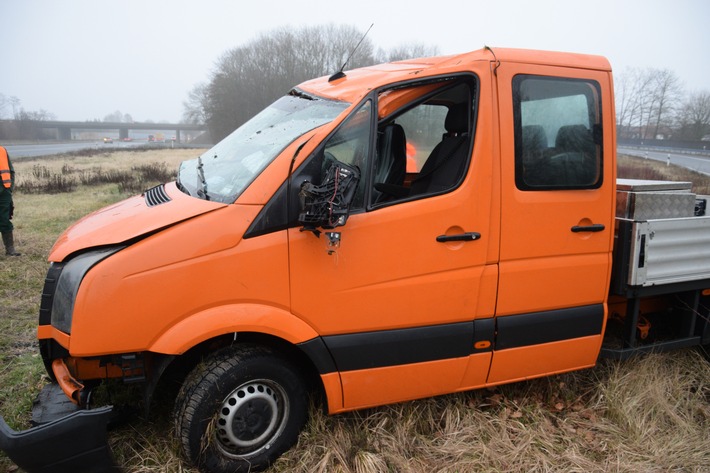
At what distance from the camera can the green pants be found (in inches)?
304

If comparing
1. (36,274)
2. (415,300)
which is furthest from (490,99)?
(36,274)

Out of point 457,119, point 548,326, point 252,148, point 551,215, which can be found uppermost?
point 457,119

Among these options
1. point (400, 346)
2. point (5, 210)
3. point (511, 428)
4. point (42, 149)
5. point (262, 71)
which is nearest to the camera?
point (400, 346)

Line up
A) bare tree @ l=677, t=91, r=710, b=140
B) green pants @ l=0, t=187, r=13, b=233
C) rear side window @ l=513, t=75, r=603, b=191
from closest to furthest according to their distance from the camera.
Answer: rear side window @ l=513, t=75, r=603, b=191 < green pants @ l=0, t=187, r=13, b=233 < bare tree @ l=677, t=91, r=710, b=140

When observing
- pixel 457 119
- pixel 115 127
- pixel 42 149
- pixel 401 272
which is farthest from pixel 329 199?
pixel 115 127

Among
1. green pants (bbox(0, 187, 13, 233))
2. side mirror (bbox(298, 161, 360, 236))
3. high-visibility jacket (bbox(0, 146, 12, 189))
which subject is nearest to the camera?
side mirror (bbox(298, 161, 360, 236))

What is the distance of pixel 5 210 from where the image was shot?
7.80 meters

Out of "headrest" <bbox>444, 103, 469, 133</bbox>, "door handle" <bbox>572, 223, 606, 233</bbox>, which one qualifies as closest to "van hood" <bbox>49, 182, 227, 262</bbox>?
"headrest" <bbox>444, 103, 469, 133</bbox>

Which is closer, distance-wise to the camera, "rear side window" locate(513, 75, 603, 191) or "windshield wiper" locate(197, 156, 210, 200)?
"windshield wiper" locate(197, 156, 210, 200)

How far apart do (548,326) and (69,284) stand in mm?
2860

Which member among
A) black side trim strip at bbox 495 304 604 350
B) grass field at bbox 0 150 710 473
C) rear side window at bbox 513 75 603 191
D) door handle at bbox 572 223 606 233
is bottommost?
grass field at bbox 0 150 710 473

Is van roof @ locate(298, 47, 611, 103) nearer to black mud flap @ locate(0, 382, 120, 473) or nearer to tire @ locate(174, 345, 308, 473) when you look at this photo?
tire @ locate(174, 345, 308, 473)

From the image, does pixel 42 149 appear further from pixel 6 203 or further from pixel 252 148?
pixel 252 148

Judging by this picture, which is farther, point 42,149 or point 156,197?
point 42,149
